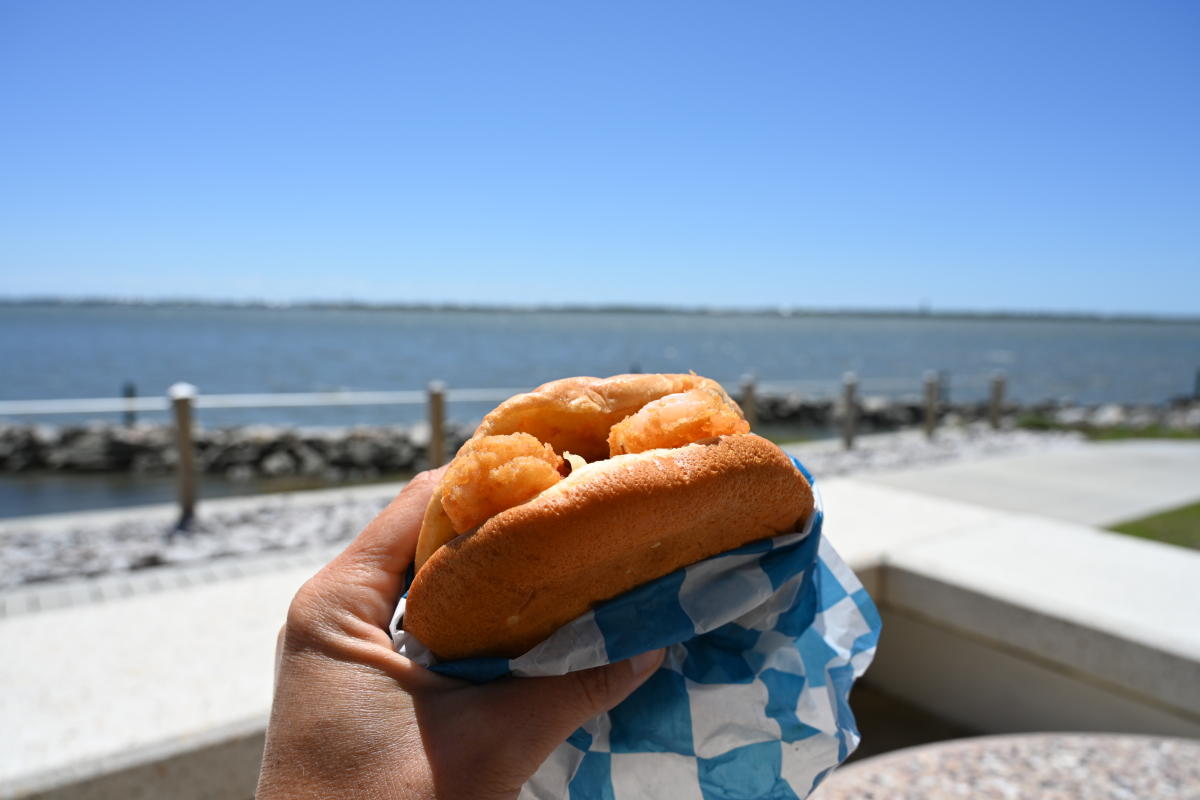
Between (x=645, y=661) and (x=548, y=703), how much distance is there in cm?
17

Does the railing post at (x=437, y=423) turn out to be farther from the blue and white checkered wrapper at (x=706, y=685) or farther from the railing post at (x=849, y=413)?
the blue and white checkered wrapper at (x=706, y=685)

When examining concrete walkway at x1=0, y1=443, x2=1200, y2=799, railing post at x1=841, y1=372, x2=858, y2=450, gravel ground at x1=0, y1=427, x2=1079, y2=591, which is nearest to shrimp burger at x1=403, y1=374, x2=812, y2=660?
concrete walkway at x1=0, y1=443, x2=1200, y2=799

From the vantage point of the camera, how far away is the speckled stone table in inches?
83.5

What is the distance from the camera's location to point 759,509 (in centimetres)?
121

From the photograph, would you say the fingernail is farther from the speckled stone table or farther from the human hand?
the speckled stone table

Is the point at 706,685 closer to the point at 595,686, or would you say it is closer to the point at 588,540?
the point at 595,686

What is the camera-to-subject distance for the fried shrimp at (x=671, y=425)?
1.18 metres

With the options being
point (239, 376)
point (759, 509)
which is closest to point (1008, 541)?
point (759, 509)

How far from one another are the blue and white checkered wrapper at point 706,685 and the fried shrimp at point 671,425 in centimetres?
23

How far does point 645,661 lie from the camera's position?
4.10ft

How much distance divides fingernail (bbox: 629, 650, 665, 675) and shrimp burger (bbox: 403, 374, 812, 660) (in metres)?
0.11

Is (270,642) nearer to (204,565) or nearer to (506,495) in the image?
(506,495)

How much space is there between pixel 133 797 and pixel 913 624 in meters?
2.95

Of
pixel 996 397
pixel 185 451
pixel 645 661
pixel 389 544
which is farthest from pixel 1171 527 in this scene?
pixel 996 397
